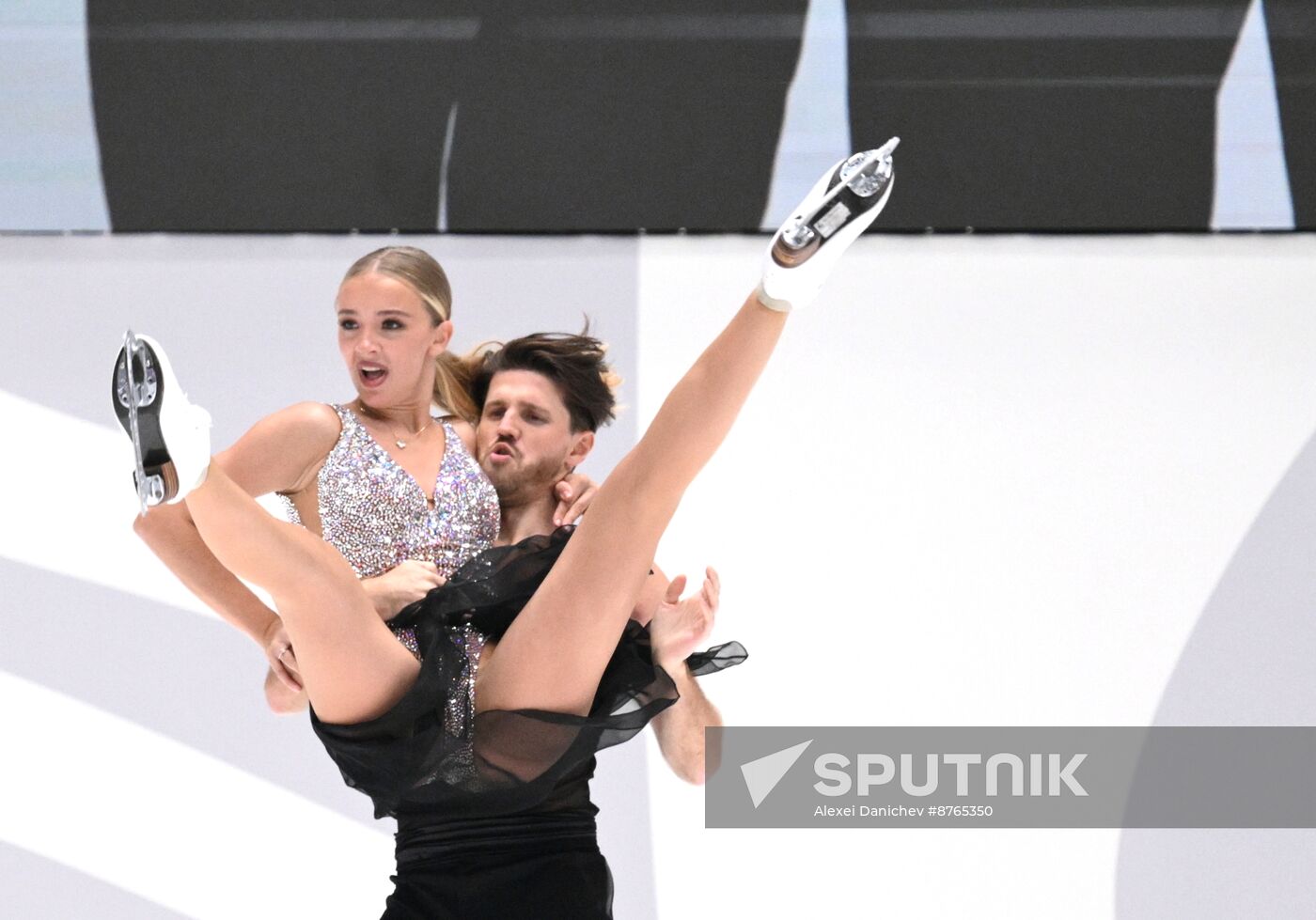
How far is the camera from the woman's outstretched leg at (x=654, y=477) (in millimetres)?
2174

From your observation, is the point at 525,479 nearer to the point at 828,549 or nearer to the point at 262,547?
the point at 262,547

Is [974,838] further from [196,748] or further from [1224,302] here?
[196,748]

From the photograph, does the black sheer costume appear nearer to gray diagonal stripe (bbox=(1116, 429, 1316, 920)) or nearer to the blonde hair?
the blonde hair

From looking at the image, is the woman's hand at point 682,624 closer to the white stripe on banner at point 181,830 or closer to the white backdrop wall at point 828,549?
the white backdrop wall at point 828,549

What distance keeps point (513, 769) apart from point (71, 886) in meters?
1.65

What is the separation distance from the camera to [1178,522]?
3672 mm

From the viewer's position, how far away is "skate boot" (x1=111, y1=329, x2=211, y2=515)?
198cm

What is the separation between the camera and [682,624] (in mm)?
2543

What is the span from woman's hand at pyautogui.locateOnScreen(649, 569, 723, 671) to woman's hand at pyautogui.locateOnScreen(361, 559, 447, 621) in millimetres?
356

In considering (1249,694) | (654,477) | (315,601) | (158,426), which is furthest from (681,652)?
(1249,694)

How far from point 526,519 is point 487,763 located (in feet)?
2.07

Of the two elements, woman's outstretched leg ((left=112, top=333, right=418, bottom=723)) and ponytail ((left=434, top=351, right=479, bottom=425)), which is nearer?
woman's outstretched leg ((left=112, top=333, right=418, bottom=723))

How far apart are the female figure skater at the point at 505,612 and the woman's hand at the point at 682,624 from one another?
7cm

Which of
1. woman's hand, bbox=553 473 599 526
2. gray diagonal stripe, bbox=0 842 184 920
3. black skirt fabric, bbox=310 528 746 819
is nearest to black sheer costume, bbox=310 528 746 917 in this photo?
black skirt fabric, bbox=310 528 746 819
